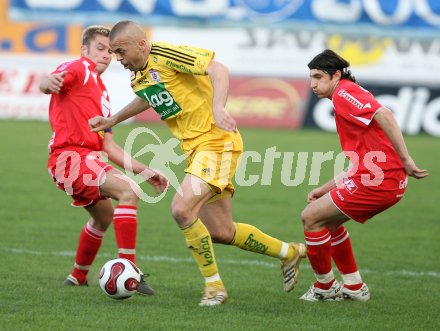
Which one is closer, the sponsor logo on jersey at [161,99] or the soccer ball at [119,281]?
the soccer ball at [119,281]

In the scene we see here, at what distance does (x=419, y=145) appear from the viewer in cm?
2109

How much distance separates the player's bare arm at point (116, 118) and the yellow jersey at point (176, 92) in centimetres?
16

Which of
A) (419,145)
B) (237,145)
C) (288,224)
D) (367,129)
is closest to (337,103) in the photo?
(367,129)

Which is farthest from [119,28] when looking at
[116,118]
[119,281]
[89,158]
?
[119,281]

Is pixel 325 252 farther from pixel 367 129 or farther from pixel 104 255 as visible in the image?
pixel 104 255

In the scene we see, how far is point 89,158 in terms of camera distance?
754 centimetres

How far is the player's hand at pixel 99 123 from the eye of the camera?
7336mm

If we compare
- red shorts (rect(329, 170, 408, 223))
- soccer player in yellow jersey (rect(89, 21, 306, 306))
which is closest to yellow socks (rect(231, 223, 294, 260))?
soccer player in yellow jersey (rect(89, 21, 306, 306))

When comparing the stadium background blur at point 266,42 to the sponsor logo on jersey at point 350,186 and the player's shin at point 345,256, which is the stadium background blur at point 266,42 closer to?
the player's shin at point 345,256

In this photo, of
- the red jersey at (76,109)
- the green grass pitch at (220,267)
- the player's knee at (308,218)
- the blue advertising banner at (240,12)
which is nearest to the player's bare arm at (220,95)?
the player's knee at (308,218)

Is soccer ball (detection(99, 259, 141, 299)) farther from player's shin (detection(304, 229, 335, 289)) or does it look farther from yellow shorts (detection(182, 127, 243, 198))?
player's shin (detection(304, 229, 335, 289))

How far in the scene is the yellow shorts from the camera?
7.13 metres

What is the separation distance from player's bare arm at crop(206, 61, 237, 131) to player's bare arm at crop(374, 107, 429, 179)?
109cm

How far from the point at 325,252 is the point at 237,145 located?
1084 mm
